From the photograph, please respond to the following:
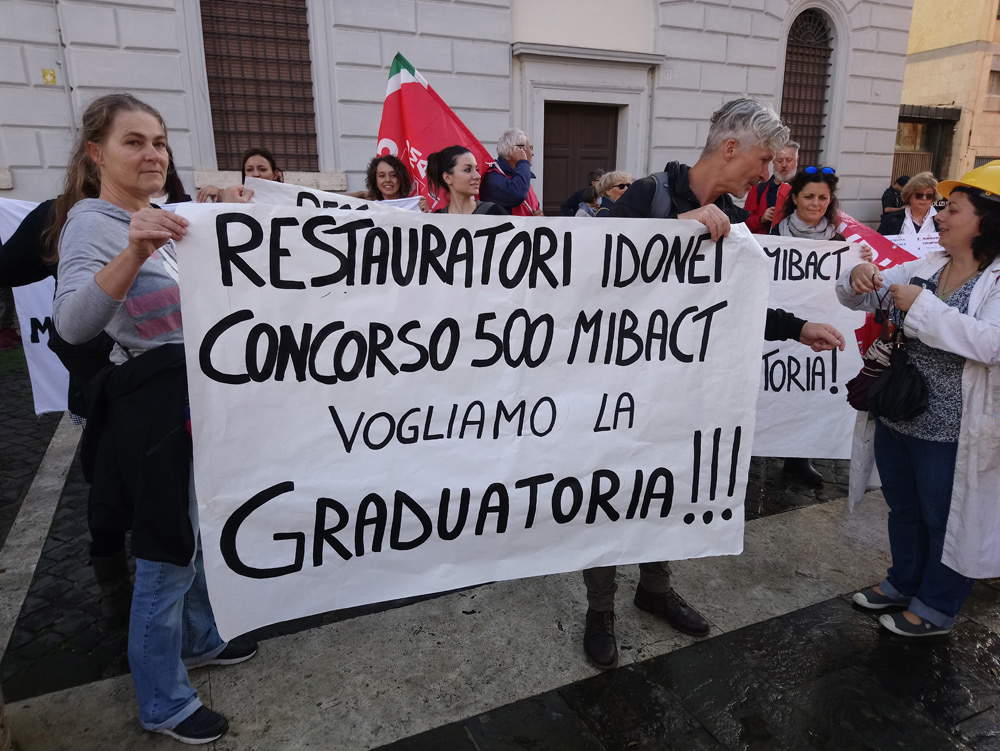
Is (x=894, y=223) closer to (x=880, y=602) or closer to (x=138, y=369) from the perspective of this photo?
(x=880, y=602)

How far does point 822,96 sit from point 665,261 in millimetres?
12685

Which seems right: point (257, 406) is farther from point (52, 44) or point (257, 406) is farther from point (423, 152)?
point (52, 44)

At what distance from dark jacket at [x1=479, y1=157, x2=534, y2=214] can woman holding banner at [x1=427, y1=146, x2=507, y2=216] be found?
1.15 meters

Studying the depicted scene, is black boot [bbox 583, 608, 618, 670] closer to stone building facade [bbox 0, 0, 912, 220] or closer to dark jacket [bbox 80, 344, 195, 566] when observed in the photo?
dark jacket [bbox 80, 344, 195, 566]

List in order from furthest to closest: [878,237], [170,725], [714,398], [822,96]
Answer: [822,96]
[878,237]
[714,398]
[170,725]

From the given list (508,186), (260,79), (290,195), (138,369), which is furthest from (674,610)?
(260,79)

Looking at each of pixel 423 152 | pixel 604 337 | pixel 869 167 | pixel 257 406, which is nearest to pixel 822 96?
pixel 869 167

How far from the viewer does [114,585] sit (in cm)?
265

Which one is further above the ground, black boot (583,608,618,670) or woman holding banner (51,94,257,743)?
woman holding banner (51,94,257,743)

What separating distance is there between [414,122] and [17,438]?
147 inches

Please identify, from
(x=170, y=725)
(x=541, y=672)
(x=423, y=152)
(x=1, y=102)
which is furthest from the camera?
(x=1, y=102)

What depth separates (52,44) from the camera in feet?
24.0

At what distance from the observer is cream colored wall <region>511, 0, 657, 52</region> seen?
377 inches

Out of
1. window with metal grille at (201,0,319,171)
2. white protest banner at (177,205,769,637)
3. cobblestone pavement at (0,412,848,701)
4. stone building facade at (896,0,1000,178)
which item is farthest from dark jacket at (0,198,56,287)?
stone building facade at (896,0,1000,178)
